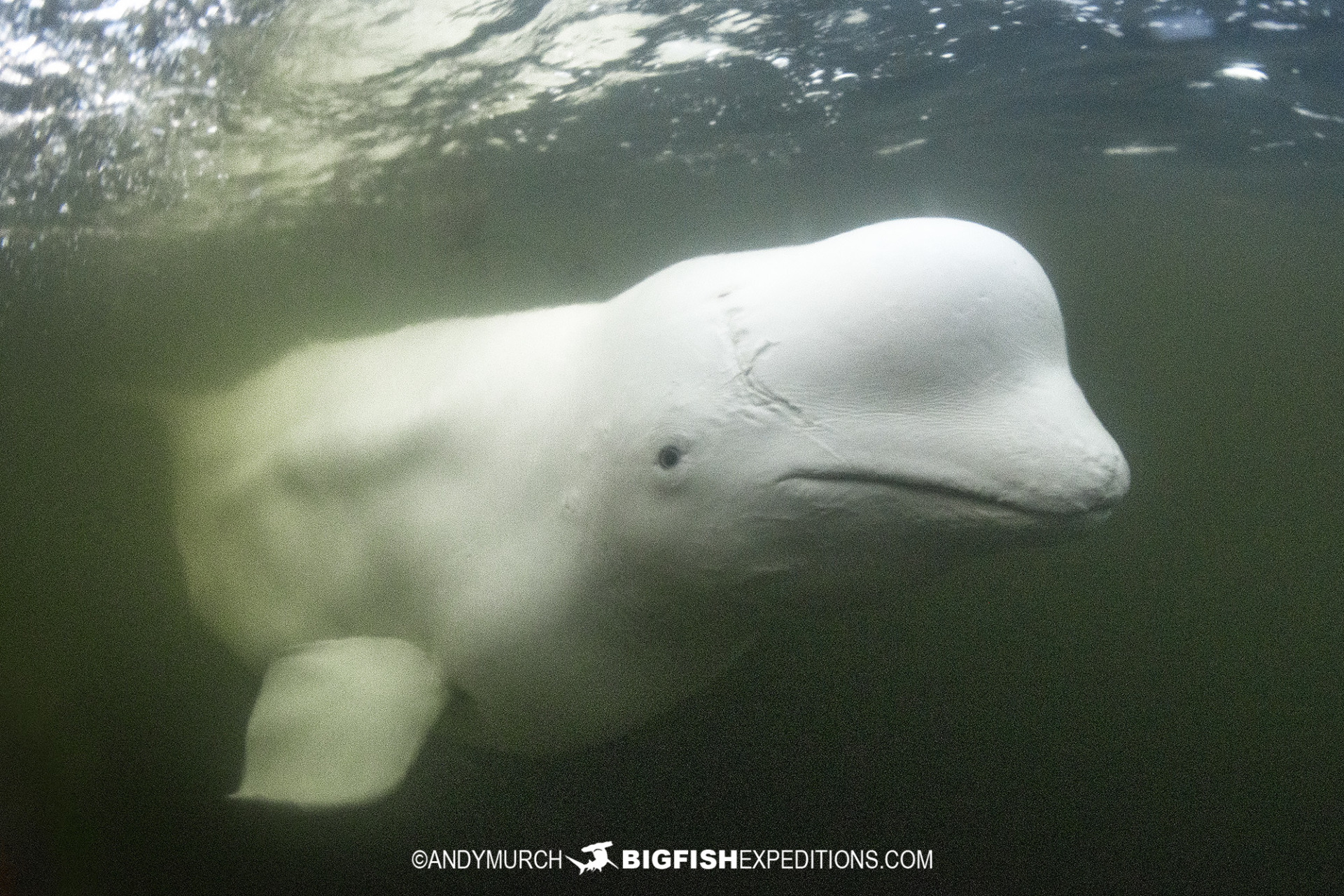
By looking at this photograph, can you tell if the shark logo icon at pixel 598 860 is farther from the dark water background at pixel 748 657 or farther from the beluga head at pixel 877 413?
the beluga head at pixel 877 413

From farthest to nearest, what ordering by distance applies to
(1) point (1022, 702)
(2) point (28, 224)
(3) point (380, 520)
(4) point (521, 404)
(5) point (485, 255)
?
(1) point (1022, 702) < (2) point (28, 224) < (5) point (485, 255) < (3) point (380, 520) < (4) point (521, 404)

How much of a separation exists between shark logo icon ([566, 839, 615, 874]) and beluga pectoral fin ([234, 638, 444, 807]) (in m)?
1.05

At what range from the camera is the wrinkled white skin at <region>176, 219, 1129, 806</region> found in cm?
187

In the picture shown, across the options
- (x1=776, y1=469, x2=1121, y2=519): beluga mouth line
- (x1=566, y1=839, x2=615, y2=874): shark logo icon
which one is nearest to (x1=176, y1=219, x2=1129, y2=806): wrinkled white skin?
(x1=776, y1=469, x2=1121, y2=519): beluga mouth line

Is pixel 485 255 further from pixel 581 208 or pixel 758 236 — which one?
pixel 758 236

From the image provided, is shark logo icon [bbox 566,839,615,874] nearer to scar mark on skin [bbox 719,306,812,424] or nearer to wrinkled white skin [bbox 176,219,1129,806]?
wrinkled white skin [bbox 176,219,1129,806]

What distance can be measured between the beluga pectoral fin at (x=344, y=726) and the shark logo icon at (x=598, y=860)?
3.44ft

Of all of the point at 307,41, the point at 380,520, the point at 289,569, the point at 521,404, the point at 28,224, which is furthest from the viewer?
the point at 28,224

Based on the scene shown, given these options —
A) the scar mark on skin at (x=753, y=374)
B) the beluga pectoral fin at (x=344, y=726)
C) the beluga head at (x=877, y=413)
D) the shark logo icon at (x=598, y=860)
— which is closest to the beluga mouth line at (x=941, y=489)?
the beluga head at (x=877, y=413)

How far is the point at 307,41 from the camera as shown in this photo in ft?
13.2

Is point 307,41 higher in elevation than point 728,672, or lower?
higher

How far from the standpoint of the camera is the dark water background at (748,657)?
3.62 metres

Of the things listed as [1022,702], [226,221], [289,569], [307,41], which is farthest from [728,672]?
[226,221]

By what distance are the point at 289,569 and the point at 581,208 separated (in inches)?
121
